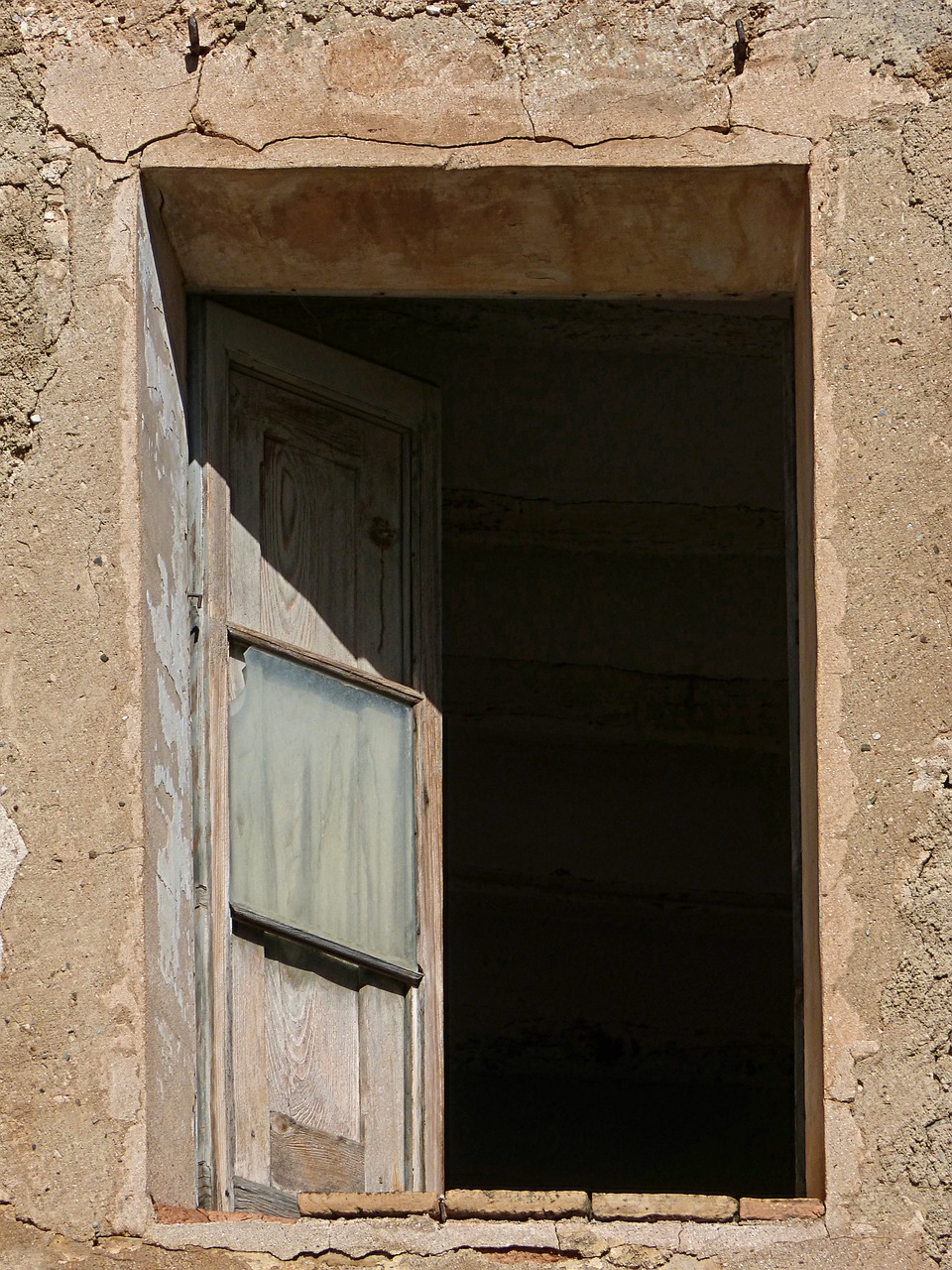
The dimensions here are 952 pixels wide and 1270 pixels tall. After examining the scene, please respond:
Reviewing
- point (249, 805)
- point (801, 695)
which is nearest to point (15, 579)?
point (249, 805)

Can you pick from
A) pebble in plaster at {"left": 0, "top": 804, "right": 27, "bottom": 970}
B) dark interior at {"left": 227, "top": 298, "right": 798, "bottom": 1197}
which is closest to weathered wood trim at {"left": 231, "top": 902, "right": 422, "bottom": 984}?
pebble in plaster at {"left": 0, "top": 804, "right": 27, "bottom": 970}

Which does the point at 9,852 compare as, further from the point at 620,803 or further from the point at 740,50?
the point at 620,803

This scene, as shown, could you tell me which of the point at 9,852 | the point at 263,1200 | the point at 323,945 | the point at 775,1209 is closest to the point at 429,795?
the point at 323,945

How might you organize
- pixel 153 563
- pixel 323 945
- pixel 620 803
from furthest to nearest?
pixel 620 803
pixel 323 945
pixel 153 563

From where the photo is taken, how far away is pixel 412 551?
12.8 feet

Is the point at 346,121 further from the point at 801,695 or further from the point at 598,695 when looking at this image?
the point at 598,695

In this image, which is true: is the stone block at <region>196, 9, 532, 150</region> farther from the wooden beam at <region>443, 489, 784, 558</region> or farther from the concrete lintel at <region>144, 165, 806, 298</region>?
the wooden beam at <region>443, 489, 784, 558</region>

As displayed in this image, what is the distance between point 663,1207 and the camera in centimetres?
291

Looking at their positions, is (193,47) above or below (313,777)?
above

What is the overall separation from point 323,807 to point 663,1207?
1.00 metres

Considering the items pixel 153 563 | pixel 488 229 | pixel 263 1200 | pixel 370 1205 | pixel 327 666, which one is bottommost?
pixel 263 1200

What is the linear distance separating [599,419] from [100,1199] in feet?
10.6

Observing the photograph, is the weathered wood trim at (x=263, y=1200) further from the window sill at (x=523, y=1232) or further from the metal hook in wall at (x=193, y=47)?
the metal hook in wall at (x=193, y=47)

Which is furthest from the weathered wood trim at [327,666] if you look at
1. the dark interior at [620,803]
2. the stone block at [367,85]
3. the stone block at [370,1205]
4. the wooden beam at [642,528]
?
the wooden beam at [642,528]
